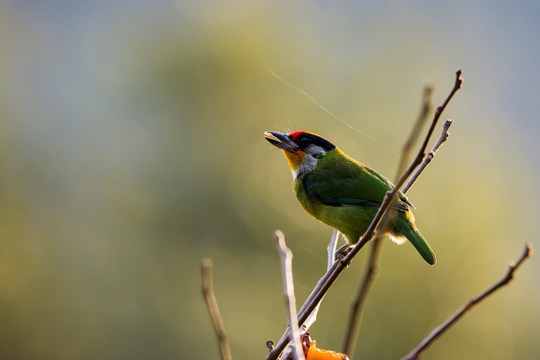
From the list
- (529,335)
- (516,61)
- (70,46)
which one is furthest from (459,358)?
(516,61)

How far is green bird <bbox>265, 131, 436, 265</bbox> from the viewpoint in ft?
10.1

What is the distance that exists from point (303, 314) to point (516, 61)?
60263 mm

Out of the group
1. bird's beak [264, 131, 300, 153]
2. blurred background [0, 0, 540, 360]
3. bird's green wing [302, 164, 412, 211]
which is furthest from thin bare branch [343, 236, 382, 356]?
blurred background [0, 0, 540, 360]

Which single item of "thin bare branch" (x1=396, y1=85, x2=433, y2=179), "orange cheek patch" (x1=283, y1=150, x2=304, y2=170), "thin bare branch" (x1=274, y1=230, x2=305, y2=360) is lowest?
"orange cheek patch" (x1=283, y1=150, x2=304, y2=170)

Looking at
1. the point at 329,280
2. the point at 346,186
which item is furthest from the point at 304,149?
the point at 329,280

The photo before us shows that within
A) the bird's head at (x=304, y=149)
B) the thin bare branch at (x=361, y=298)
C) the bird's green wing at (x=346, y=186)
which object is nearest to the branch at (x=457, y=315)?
the thin bare branch at (x=361, y=298)

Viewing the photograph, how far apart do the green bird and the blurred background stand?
9.51 metres

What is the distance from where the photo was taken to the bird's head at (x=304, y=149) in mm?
3537

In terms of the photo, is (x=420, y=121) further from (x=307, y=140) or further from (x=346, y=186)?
(x=307, y=140)

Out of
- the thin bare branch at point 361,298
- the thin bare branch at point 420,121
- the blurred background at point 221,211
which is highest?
the thin bare branch at point 420,121

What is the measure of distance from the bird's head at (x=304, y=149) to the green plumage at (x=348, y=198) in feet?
0.11

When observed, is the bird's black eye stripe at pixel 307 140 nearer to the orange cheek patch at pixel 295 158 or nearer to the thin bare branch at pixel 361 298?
the orange cheek patch at pixel 295 158

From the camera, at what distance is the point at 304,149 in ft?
11.8

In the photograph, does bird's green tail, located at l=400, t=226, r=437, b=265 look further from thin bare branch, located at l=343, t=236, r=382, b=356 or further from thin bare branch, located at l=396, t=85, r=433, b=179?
thin bare branch, located at l=343, t=236, r=382, b=356
